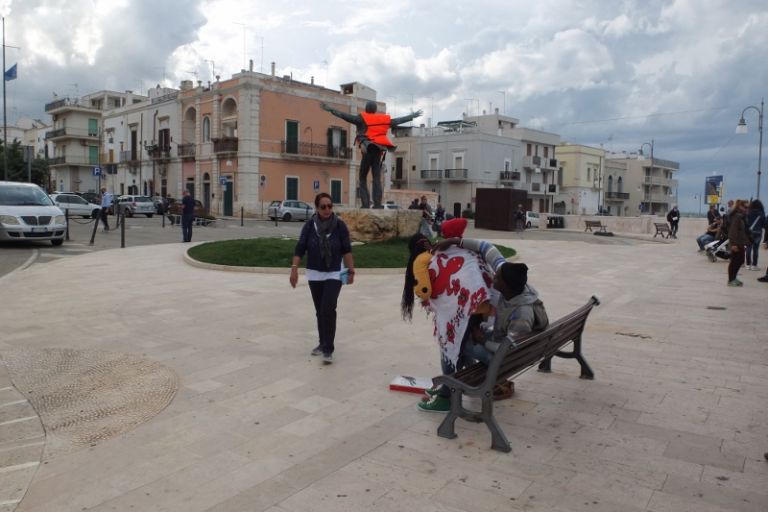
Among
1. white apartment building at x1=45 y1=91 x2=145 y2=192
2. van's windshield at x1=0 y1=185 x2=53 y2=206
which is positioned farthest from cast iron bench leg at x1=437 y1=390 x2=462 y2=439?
white apartment building at x1=45 y1=91 x2=145 y2=192

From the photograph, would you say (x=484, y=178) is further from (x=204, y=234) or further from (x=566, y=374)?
(x=566, y=374)

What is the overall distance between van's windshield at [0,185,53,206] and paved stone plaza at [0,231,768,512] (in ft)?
30.0

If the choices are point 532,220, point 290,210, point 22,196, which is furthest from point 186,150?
point 22,196

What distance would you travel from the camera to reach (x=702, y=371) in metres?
5.39

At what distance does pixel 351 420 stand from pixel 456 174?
5291 cm

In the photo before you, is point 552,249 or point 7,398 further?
point 552,249

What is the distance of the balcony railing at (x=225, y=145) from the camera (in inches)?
1576

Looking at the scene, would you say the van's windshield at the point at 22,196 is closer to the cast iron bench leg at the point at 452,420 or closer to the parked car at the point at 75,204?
the parked car at the point at 75,204

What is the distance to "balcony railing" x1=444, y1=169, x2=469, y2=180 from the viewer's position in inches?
2184

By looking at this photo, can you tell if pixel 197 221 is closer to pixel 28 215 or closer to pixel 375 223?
pixel 28 215

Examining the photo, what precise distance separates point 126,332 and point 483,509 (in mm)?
4964

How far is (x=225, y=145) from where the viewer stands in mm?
40500

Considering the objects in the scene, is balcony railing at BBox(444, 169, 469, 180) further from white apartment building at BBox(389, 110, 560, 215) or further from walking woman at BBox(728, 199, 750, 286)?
walking woman at BBox(728, 199, 750, 286)

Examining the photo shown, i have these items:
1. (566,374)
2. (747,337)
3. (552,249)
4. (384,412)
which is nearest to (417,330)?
(566,374)
